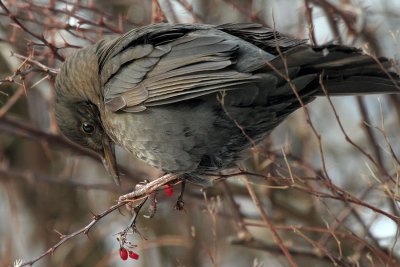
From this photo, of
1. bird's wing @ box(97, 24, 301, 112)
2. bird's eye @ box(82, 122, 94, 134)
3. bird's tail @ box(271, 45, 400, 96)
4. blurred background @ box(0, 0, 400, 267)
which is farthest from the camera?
blurred background @ box(0, 0, 400, 267)

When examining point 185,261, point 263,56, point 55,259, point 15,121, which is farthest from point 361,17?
point 55,259

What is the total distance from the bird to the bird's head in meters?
0.01

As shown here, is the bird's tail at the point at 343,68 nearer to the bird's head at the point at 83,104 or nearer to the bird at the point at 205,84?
the bird at the point at 205,84

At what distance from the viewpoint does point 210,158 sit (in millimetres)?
4836

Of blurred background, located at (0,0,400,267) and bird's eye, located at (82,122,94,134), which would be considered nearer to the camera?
bird's eye, located at (82,122,94,134)

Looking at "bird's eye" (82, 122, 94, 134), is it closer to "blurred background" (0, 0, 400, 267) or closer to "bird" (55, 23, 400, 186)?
"bird" (55, 23, 400, 186)

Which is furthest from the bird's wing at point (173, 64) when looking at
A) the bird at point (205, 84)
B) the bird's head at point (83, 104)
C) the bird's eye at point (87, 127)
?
the bird's eye at point (87, 127)

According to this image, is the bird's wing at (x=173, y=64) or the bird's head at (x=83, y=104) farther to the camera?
the bird's head at (x=83, y=104)

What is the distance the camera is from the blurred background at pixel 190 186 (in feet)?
19.3

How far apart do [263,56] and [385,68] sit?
0.72 metres

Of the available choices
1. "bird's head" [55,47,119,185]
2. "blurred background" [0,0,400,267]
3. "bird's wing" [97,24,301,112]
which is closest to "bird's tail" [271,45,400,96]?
"bird's wing" [97,24,301,112]

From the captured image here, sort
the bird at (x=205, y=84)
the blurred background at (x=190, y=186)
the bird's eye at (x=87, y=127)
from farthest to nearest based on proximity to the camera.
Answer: the blurred background at (x=190, y=186), the bird's eye at (x=87, y=127), the bird at (x=205, y=84)

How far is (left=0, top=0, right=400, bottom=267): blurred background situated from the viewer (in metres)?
5.88

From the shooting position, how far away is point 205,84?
4383 millimetres
